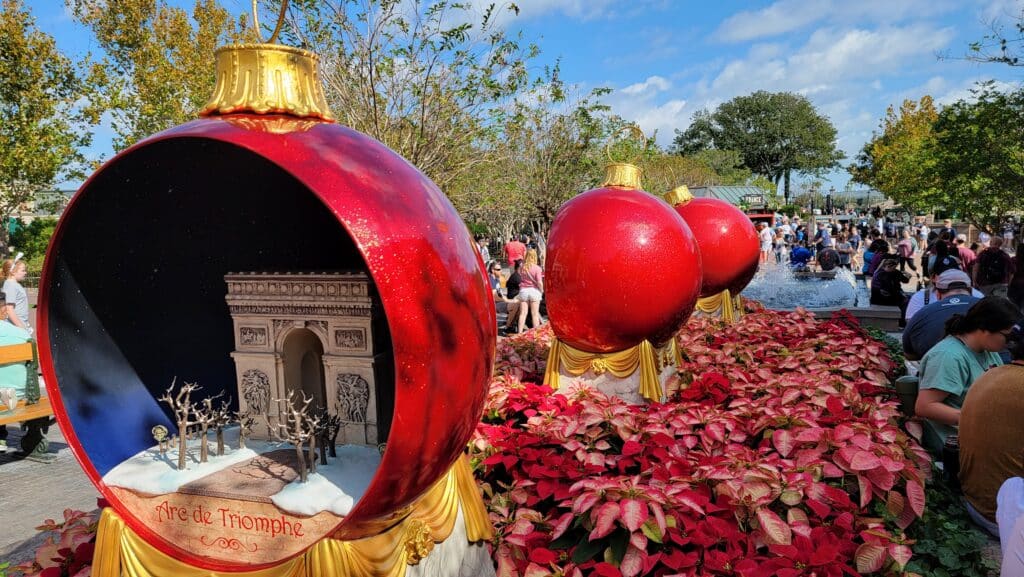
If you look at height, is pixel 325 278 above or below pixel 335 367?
above

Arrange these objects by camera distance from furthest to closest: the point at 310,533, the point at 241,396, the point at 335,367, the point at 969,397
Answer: the point at 969,397
the point at 241,396
the point at 335,367
the point at 310,533

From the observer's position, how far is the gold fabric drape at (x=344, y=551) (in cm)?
262

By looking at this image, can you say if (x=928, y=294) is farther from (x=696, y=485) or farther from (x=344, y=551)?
(x=344, y=551)

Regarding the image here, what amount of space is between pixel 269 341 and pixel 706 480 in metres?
2.49

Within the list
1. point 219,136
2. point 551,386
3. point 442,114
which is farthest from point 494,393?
point 442,114

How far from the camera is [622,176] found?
20.5 ft

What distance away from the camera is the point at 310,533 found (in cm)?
271

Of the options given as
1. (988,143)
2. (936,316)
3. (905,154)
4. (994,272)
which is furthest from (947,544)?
(905,154)

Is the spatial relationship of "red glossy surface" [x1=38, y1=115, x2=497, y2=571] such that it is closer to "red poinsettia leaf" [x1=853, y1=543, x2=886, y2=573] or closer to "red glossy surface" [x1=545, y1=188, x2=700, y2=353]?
"red poinsettia leaf" [x1=853, y1=543, x2=886, y2=573]

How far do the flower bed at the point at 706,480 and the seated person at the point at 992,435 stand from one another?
13.4 inches

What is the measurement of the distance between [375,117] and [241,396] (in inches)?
304

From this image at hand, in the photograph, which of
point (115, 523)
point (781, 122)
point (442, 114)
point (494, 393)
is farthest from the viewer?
point (781, 122)

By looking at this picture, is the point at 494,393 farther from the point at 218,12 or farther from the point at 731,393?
the point at 218,12

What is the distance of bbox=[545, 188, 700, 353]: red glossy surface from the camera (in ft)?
17.5
